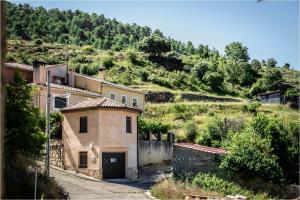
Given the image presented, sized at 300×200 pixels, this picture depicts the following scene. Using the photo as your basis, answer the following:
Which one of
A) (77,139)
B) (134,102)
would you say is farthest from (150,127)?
(134,102)

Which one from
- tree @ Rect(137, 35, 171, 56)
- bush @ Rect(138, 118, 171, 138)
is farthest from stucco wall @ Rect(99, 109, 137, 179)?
tree @ Rect(137, 35, 171, 56)

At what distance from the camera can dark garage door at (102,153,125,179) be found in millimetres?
31844

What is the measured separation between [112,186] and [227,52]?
340ft

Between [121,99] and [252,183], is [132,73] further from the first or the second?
[252,183]

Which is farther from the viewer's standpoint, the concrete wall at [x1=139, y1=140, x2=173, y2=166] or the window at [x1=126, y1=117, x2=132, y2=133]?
the concrete wall at [x1=139, y1=140, x2=173, y2=166]

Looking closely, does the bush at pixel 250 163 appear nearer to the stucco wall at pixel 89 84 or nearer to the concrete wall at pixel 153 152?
the concrete wall at pixel 153 152

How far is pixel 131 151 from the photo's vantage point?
110 ft

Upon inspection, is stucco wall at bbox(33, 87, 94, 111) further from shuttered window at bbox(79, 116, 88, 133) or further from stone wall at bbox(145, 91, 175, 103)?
stone wall at bbox(145, 91, 175, 103)

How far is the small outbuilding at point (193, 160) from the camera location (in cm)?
2995

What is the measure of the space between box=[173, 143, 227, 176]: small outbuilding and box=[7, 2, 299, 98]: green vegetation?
4325cm

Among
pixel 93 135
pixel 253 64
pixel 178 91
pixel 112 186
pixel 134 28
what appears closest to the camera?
pixel 112 186

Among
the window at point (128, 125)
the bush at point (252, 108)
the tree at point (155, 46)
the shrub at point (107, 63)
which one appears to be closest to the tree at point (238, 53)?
the tree at point (155, 46)

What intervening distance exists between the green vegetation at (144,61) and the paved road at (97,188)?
140ft

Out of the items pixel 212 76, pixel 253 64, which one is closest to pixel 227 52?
pixel 253 64
